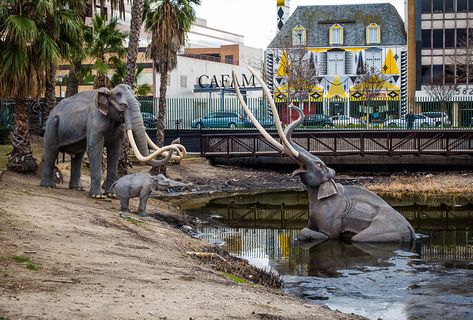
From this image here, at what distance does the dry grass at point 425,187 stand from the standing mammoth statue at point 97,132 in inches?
433

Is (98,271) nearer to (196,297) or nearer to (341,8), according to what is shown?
(196,297)

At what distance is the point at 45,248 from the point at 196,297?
2615 mm

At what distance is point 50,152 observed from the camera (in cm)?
1973

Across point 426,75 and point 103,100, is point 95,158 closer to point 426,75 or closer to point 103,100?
point 103,100

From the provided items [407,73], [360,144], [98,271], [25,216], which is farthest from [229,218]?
[407,73]

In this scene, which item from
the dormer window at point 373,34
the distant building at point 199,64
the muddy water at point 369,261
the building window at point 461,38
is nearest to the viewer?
the muddy water at point 369,261

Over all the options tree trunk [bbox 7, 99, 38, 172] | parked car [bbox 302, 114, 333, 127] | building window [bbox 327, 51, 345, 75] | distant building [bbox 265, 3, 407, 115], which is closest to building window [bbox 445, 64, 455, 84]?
distant building [bbox 265, 3, 407, 115]

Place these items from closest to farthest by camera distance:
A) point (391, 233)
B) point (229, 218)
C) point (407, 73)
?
point (391, 233) → point (229, 218) → point (407, 73)

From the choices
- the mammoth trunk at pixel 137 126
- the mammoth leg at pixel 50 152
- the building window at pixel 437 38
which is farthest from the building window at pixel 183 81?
the mammoth trunk at pixel 137 126

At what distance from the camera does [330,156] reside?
119 ft

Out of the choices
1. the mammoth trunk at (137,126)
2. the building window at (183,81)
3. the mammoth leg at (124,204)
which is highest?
the building window at (183,81)

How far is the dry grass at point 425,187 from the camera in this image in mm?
27875

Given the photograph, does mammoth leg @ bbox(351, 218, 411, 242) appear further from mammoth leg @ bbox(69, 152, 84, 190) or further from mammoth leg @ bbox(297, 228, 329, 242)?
mammoth leg @ bbox(69, 152, 84, 190)

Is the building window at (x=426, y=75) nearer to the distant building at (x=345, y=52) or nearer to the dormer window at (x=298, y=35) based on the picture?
the distant building at (x=345, y=52)
